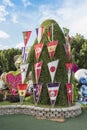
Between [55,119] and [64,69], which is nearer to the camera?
[55,119]

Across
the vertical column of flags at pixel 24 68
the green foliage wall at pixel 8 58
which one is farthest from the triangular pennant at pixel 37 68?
the green foliage wall at pixel 8 58

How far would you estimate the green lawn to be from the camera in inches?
451

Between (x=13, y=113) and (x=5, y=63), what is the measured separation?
826 inches

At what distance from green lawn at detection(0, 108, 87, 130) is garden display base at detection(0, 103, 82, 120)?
320 mm

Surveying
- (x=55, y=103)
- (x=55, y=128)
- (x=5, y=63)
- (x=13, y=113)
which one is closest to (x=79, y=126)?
(x=55, y=128)

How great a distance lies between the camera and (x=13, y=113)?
14297mm

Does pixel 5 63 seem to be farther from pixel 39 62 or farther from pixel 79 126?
pixel 79 126

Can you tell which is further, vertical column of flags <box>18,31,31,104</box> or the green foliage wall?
the green foliage wall

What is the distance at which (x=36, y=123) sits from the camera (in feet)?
39.9

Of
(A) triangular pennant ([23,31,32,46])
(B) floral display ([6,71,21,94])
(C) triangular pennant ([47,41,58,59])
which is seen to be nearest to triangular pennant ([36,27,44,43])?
(A) triangular pennant ([23,31,32,46])

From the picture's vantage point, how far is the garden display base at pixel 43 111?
13047 mm

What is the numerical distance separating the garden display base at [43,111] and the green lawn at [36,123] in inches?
12.6

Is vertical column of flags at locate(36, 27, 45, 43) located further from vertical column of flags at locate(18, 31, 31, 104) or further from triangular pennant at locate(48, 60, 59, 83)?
triangular pennant at locate(48, 60, 59, 83)

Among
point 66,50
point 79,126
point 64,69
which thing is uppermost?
point 66,50
